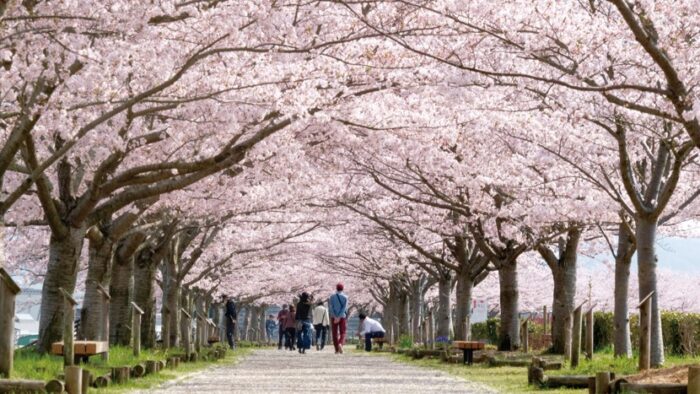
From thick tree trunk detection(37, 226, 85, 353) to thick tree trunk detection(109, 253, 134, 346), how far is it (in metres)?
6.20

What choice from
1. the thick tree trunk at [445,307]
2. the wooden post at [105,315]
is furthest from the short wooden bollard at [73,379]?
the thick tree trunk at [445,307]

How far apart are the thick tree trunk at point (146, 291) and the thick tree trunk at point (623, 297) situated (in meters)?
11.6

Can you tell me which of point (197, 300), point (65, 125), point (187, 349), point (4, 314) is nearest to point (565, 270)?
point (187, 349)

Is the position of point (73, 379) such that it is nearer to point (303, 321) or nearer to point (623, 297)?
point (623, 297)

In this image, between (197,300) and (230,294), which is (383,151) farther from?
(230,294)

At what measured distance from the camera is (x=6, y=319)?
11.6m

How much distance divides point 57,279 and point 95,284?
2.97 meters

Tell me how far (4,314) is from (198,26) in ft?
13.5

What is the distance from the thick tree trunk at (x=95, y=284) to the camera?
19.7 metres

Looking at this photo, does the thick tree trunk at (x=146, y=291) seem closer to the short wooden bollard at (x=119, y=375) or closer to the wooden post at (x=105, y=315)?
the wooden post at (x=105, y=315)

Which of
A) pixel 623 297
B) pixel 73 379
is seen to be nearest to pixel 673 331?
pixel 623 297

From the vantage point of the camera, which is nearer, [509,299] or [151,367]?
[151,367]

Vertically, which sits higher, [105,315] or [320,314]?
[320,314]

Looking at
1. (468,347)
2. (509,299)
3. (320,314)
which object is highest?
(509,299)
